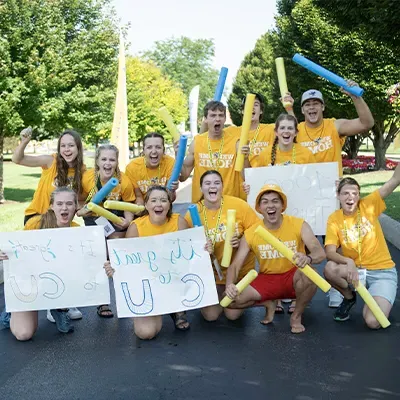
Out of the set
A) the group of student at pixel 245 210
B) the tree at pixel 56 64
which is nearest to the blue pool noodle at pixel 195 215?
the group of student at pixel 245 210

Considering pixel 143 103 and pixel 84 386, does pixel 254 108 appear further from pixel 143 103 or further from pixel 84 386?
pixel 143 103

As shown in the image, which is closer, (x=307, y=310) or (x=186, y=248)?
(x=186, y=248)

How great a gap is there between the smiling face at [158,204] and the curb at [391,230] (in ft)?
17.0

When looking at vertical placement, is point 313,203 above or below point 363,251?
above

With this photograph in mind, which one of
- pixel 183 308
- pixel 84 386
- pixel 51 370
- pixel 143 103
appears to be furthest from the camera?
pixel 143 103

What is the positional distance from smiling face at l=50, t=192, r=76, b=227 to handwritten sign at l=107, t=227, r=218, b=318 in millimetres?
524

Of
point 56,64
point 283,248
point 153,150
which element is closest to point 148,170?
point 153,150

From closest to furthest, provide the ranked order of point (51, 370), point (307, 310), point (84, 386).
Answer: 1. point (84, 386)
2. point (51, 370)
3. point (307, 310)

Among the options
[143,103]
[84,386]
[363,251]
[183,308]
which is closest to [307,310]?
[363,251]

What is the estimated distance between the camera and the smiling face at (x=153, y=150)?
19.8 ft

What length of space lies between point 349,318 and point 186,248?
169cm

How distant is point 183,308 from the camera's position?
519cm

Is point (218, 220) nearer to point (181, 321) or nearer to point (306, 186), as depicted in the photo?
point (181, 321)

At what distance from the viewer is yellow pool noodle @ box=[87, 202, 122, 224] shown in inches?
205
